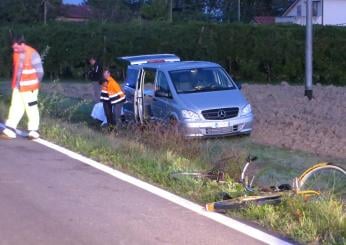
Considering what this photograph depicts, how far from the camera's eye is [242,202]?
28.3 feet

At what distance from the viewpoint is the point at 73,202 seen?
9.20 metres

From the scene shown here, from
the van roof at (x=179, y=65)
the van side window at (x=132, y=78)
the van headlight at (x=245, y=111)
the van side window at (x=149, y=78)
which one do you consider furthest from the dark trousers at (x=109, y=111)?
the van headlight at (x=245, y=111)

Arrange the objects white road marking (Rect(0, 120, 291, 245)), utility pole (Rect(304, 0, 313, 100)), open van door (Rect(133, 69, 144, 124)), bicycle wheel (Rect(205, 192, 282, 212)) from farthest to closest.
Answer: utility pole (Rect(304, 0, 313, 100))
open van door (Rect(133, 69, 144, 124))
bicycle wheel (Rect(205, 192, 282, 212))
white road marking (Rect(0, 120, 291, 245))

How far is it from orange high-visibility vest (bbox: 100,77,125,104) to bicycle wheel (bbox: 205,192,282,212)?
10.3m

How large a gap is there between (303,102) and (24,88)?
11.8 metres

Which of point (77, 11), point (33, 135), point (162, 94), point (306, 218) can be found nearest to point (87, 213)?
point (306, 218)

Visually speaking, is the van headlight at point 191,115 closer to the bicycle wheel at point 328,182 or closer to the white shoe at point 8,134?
the white shoe at point 8,134

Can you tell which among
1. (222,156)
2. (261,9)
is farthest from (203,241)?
(261,9)

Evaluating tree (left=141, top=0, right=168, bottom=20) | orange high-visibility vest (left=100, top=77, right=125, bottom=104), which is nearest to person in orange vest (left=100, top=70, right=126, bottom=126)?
orange high-visibility vest (left=100, top=77, right=125, bottom=104)

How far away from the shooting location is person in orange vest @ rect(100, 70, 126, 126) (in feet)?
61.7

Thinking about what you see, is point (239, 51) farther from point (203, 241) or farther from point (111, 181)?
point (203, 241)

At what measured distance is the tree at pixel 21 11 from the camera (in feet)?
201

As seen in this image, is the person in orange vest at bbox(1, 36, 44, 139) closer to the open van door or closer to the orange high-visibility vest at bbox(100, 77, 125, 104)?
the open van door

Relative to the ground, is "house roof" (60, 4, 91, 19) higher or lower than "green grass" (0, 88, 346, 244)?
higher
